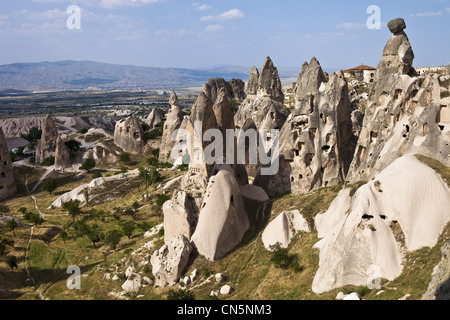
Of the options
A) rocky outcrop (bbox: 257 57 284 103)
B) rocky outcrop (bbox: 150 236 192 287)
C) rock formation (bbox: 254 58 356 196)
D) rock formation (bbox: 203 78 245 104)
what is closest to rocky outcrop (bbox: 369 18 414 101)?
rock formation (bbox: 254 58 356 196)

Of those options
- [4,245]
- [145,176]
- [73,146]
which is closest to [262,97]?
[145,176]

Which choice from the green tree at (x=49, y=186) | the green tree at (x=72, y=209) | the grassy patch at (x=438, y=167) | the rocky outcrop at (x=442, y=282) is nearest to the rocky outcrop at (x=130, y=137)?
the green tree at (x=49, y=186)

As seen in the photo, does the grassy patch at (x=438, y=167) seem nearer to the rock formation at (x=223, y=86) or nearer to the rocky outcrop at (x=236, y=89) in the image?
the rock formation at (x=223, y=86)

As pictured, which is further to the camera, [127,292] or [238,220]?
[238,220]

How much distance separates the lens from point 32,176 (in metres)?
79.9

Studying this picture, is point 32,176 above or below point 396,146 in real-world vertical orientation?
below

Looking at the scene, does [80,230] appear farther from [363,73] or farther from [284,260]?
[363,73]

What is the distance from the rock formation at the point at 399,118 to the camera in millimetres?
28594

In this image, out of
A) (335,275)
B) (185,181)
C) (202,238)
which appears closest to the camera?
(335,275)

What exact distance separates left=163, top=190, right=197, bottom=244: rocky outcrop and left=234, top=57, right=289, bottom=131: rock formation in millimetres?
36132

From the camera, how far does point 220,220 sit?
114ft
